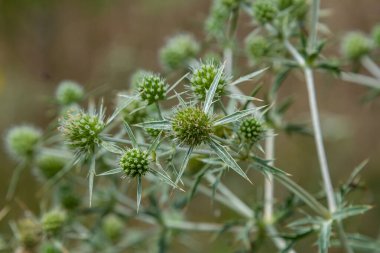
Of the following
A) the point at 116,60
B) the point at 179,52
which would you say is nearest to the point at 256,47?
the point at 179,52

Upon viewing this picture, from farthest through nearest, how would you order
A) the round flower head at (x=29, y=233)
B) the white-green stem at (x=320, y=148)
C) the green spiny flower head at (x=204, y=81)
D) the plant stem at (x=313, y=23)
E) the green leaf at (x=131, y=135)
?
the round flower head at (x=29, y=233) → the plant stem at (x=313, y=23) → the white-green stem at (x=320, y=148) → the green spiny flower head at (x=204, y=81) → the green leaf at (x=131, y=135)

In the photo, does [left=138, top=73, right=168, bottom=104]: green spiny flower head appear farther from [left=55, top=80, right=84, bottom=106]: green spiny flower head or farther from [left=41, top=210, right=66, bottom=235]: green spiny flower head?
[left=41, top=210, right=66, bottom=235]: green spiny flower head

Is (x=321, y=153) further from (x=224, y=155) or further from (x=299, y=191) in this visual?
(x=224, y=155)

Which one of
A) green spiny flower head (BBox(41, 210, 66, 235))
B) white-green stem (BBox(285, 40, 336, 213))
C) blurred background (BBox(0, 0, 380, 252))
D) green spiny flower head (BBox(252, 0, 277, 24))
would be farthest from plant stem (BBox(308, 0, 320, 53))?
blurred background (BBox(0, 0, 380, 252))

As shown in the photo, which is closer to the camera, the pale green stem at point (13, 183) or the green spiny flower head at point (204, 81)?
the green spiny flower head at point (204, 81)

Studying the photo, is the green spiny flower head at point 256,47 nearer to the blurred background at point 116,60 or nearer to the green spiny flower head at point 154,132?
the green spiny flower head at point 154,132

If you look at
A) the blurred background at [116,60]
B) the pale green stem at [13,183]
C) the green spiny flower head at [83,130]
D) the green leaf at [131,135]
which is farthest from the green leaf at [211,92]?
the blurred background at [116,60]

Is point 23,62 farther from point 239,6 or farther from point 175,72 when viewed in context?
point 239,6
